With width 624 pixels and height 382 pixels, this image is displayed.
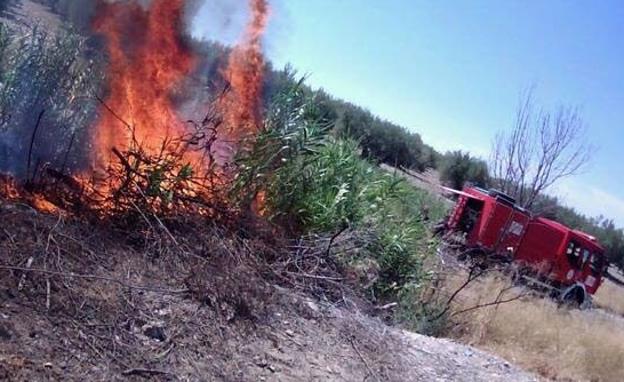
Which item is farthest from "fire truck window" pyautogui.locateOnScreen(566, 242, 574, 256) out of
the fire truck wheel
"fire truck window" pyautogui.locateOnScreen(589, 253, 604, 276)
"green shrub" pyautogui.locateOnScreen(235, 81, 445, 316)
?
"green shrub" pyautogui.locateOnScreen(235, 81, 445, 316)

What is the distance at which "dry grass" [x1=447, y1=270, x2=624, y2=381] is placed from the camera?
9.48 metres

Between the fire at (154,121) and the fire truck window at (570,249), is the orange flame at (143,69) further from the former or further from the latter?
the fire truck window at (570,249)

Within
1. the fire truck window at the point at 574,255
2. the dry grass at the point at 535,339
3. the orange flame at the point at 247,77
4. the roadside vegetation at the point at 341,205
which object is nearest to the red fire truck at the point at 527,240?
the fire truck window at the point at 574,255

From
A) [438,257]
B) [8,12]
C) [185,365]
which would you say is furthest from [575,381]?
[8,12]

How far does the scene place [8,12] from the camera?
8.27 metres

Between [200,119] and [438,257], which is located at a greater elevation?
[200,119]

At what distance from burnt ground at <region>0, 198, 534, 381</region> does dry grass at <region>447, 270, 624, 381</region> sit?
2.56 meters

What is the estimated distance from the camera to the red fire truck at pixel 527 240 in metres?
20.9

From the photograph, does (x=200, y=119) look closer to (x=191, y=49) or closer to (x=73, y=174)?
(x=191, y=49)

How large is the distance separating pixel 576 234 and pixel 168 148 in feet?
61.3

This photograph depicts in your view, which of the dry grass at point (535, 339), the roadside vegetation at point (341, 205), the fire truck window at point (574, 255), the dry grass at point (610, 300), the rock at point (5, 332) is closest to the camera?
the rock at point (5, 332)

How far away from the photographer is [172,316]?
4730 millimetres

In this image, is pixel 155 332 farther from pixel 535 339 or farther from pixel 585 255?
pixel 585 255

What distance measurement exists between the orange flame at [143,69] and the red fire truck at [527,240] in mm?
14691
